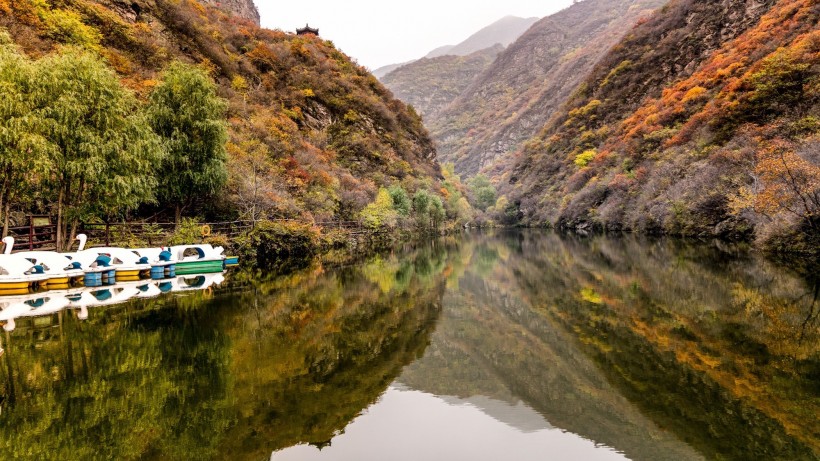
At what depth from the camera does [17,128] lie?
17.7 metres

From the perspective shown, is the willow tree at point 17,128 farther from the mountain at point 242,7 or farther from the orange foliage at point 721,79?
the mountain at point 242,7

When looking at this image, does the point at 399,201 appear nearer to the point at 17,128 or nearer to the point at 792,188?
the point at 792,188

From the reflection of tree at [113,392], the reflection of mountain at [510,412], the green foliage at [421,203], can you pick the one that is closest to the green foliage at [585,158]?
the green foliage at [421,203]

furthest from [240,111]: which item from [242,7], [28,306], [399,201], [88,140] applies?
[242,7]

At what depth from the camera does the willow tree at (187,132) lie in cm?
2675

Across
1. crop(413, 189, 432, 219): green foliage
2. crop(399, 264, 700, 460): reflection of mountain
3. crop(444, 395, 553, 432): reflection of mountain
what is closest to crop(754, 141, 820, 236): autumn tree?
crop(399, 264, 700, 460): reflection of mountain

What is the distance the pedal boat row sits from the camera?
1662cm

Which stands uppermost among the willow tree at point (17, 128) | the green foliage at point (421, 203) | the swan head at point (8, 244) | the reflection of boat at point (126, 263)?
the willow tree at point (17, 128)

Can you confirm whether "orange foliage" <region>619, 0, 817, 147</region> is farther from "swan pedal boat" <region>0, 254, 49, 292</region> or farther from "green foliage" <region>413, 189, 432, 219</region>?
"swan pedal boat" <region>0, 254, 49, 292</region>

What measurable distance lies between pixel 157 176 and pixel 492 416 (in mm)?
25728

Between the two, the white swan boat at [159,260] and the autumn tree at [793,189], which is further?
the white swan boat at [159,260]

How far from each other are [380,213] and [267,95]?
74.8ft

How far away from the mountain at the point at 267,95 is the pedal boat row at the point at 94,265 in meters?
7.85

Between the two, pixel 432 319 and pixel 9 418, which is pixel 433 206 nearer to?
pixel 432 319
